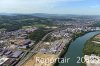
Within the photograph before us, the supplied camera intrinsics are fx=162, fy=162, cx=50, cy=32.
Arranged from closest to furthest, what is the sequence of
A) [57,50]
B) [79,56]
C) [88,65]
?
[88,65] → [79,56] → [57,50]

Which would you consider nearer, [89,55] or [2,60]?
[2,60]

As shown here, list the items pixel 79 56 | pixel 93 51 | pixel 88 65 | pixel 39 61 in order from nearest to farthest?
pixel 88 65 < pixel 39 61 < pixel 79 56 < pixel 93 51

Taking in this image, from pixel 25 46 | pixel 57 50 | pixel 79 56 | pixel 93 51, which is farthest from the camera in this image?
pixel 25 46

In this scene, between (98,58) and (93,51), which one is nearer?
(98,58)

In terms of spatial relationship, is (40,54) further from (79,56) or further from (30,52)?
(79,56)

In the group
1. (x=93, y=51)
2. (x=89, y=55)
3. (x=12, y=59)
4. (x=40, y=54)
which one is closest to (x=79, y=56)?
(x=89, y=55)

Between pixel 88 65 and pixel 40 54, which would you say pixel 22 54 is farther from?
pixel 88 65

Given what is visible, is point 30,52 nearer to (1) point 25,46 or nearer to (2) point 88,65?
(1) point 25,46

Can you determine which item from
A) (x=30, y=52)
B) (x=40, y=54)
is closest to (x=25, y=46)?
(x=30, y=52)
